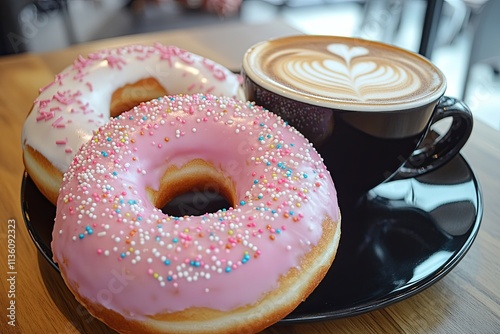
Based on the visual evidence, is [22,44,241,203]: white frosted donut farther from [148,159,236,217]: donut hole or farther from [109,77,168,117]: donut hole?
[148,159,236,217]: donut hole

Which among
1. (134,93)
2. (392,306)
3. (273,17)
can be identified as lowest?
(273,17)

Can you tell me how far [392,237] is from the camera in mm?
653

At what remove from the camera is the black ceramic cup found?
63cm

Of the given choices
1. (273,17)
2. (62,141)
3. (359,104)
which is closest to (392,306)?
(359,104)

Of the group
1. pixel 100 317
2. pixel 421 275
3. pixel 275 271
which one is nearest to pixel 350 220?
pixel 421 275

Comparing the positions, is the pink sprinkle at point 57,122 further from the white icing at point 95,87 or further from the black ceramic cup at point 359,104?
the black ceramic cup at point 359,104

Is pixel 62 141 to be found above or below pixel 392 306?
above

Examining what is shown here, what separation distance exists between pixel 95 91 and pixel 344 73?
1.16 feet

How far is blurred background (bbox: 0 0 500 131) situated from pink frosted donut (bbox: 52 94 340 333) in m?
1.73

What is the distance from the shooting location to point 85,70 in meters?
0.77

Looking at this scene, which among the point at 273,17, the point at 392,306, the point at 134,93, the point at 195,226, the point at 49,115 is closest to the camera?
the point at 195,226

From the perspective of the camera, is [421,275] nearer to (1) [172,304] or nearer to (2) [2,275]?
(1) [172,304]

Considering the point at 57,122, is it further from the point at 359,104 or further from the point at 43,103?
the point at 359,104

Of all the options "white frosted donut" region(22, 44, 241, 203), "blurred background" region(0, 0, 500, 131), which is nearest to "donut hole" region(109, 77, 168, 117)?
"white frosted donut" region(22, 44, 241, 203)
